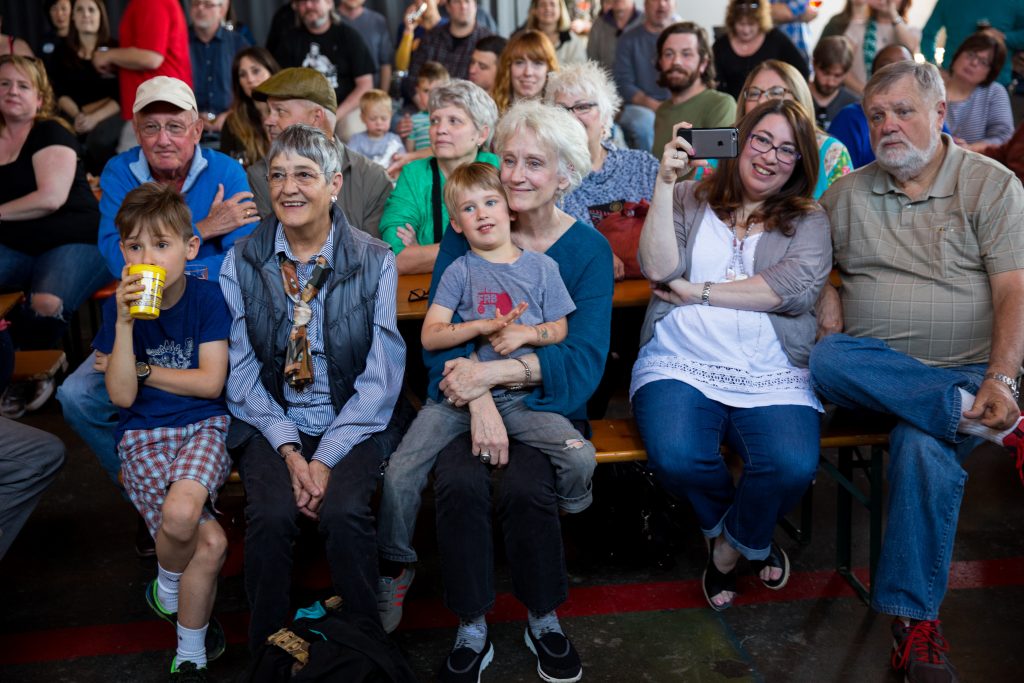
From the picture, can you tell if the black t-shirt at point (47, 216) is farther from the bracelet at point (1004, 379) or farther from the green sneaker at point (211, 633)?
the bracelet at point (1004, 379)

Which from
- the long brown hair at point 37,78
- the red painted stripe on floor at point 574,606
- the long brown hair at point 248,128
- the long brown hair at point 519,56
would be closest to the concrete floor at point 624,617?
the red painted stripe on floor at point 574,606

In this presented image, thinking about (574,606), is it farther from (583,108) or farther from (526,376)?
(583,108)

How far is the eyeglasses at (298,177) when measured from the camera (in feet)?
8.93

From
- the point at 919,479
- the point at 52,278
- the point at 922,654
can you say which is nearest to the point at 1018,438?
the point at 919,479

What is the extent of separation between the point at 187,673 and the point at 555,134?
5.65ft

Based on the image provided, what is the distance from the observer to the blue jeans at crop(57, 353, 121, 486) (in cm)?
299

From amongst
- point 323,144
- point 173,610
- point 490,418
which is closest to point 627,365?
point 490,418

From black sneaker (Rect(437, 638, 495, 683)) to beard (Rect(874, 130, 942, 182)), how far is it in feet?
5.71

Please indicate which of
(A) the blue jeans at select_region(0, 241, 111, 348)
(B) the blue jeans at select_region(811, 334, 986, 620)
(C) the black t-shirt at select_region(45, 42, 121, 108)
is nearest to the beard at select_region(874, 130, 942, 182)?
(B) the blue jeans at select_region(811, 334, 986, 620)

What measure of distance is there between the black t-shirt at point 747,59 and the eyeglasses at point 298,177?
3.91 meters

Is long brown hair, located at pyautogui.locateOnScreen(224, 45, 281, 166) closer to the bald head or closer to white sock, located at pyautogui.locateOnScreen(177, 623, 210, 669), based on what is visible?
white sock, located at pyautogui.locateOnScreen(177, 623, 210, 669)

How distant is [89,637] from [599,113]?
8.55 ft

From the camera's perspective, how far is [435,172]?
12.3ft

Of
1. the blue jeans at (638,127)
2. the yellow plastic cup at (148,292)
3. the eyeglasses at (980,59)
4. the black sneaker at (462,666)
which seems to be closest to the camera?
the yellow plastic cup at (148,292)
